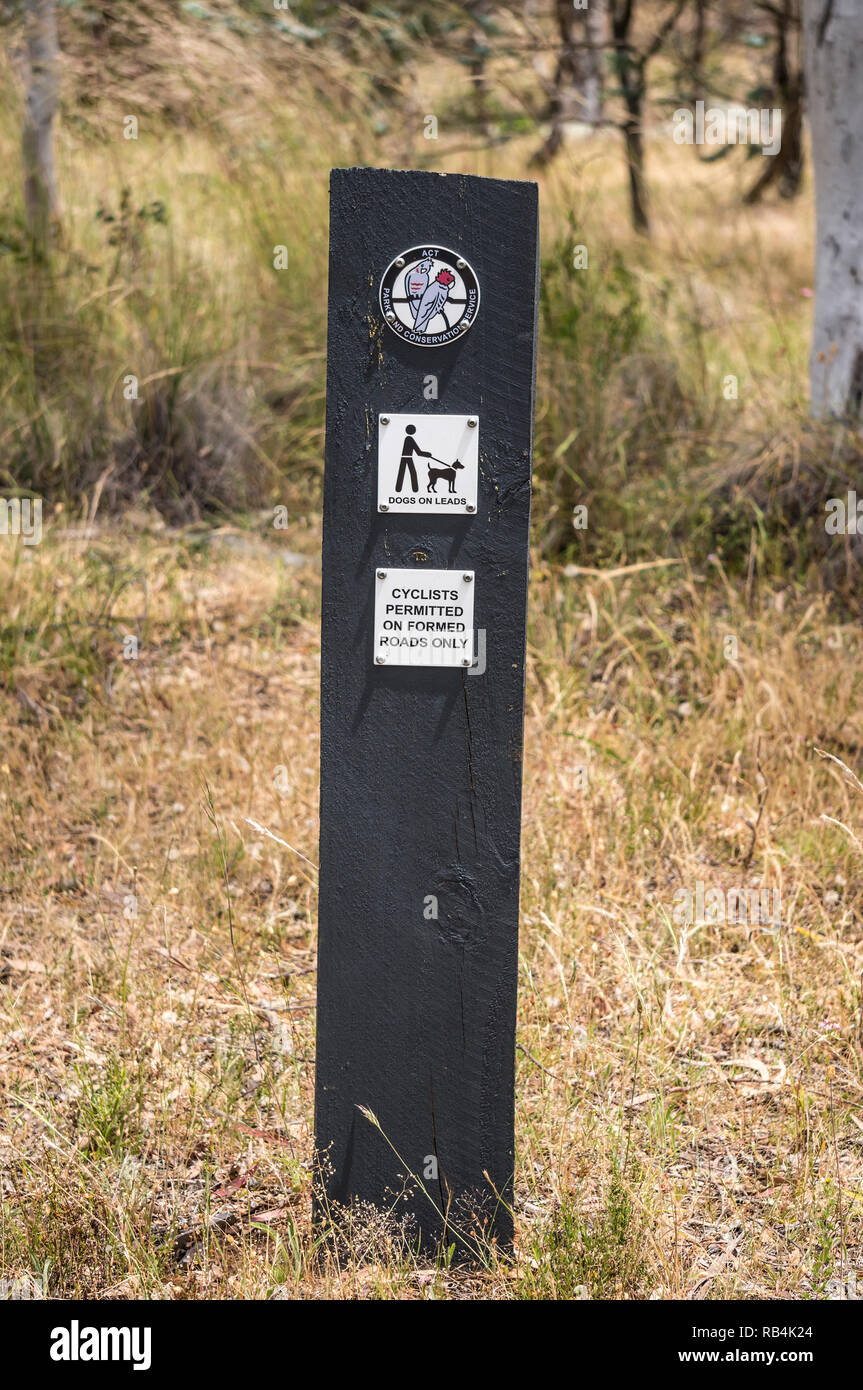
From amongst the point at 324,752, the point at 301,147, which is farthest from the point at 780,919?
the point at 301,147

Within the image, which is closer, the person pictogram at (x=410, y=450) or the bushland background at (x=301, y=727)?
the person pictogram at (x=410, y=450)

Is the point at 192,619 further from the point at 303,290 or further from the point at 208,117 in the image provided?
the point at 208,117

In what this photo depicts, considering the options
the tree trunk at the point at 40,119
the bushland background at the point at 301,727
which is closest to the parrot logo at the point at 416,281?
the bushland background at the point at 301,727

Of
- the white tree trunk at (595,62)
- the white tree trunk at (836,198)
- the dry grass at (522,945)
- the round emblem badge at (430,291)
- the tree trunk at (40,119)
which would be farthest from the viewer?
the white tree trunk at (595,62)

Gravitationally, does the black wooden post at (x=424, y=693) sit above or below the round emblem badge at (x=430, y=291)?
below

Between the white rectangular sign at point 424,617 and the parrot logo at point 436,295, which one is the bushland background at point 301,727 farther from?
the white rectangular sign at point 424,617

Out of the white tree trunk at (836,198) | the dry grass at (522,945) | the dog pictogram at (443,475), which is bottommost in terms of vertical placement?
the dry grass at (522,945)

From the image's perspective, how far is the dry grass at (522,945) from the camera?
2195 mm

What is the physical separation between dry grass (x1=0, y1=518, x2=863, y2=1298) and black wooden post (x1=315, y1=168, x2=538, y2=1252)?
0.23 metres

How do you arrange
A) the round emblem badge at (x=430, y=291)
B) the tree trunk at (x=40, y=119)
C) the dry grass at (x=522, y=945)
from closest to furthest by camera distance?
the round emblem badge at (x=430, y=291), the dry grass at (x=522, y=945), the tree trunk at (x=40, y=119)

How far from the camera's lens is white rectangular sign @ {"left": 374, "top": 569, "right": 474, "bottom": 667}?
6.48ft

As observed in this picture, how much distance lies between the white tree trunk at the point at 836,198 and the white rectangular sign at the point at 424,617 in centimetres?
340

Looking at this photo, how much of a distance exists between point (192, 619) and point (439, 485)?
2824 millimetres

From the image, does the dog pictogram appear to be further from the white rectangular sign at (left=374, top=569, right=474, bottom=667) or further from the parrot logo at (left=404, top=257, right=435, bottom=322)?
the parrot logo at (left=404, top=257, right=435, bottom=322)
